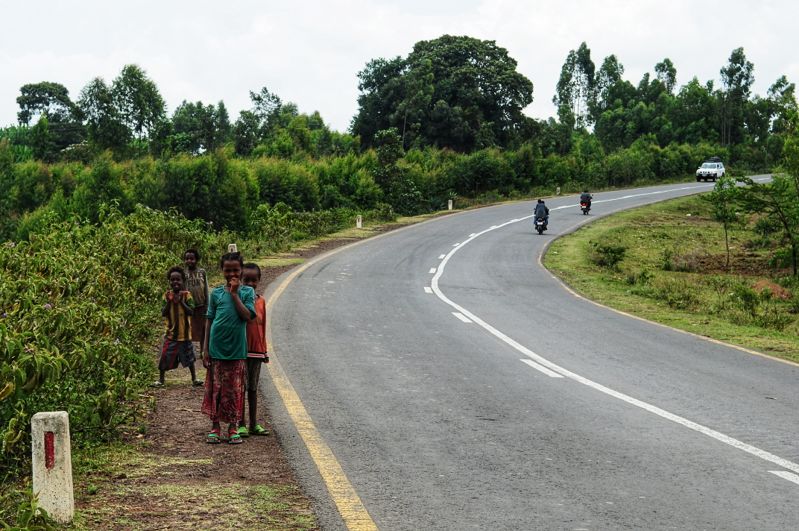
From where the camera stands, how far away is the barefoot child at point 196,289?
36.4 feet

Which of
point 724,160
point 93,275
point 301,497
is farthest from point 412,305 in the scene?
point 724,160

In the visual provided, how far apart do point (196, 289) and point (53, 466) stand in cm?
571

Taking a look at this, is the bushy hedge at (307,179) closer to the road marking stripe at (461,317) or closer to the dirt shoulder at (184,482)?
the road marking stripe at (461,317)

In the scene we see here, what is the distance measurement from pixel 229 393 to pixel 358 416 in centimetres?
158

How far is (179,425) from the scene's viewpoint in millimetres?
8484

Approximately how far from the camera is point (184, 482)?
6.51 meters

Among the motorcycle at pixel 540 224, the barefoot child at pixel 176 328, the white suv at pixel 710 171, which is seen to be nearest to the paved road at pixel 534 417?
the barefoot child at pixel 176 328

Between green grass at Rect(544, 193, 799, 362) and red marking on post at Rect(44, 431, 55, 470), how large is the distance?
10785 millimetres

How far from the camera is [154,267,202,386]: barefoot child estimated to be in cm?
1037

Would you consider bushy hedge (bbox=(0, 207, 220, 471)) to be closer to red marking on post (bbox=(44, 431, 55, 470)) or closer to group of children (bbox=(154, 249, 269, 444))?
red marking on post (bbox=(44, 431, 55, 470))

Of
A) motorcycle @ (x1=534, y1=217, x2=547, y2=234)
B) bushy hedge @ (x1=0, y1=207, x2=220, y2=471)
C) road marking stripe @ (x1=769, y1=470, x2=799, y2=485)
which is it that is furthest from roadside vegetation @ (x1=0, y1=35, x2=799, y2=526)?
road marking stripe @ (x1=769, y1=470, x2=799, y2=485)

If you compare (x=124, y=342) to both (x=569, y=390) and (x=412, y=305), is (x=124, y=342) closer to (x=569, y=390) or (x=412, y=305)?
(x=569, y=390)

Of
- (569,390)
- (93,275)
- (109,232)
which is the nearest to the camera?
(569,390)

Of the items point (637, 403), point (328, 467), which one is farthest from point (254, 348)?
point (637, 403)
